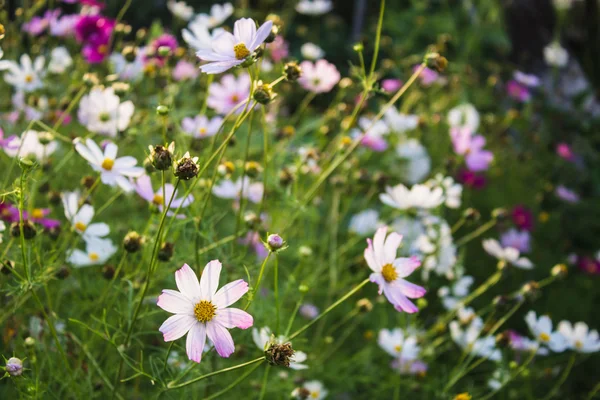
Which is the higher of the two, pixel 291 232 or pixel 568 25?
pixel 291 232

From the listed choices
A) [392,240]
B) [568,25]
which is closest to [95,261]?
[392,240]

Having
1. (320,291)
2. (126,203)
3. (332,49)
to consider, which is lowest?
(332,49)

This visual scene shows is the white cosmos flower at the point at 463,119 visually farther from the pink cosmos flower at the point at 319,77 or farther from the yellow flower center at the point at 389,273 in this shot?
the yellow flower center at the point at 389,273

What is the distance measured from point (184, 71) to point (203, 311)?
958 mm

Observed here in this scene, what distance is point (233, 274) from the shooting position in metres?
1.12

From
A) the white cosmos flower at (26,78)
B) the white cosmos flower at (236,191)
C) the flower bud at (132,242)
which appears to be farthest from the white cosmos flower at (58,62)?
the flower bud at (132,242)

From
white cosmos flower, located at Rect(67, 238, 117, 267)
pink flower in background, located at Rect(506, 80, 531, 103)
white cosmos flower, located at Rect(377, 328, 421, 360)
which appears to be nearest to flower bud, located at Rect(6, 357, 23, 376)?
white cosmos flower, located at Rect(67, 238, 117, 267)

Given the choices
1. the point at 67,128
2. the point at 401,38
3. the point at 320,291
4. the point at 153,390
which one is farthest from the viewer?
the point at 401,38

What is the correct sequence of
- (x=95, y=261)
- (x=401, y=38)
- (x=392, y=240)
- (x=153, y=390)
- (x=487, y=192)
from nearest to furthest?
(x=392, y=240) → (x=95, y=261) → (x=153, y=390) → (x=487, y=192) → (x=401, y=38)

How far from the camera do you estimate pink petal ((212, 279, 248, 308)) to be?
664 millimetres

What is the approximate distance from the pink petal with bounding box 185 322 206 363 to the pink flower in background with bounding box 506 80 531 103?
2214mm

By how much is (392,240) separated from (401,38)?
2627mm

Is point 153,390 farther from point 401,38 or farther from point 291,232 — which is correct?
point 401,38

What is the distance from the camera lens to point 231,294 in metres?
0.67
